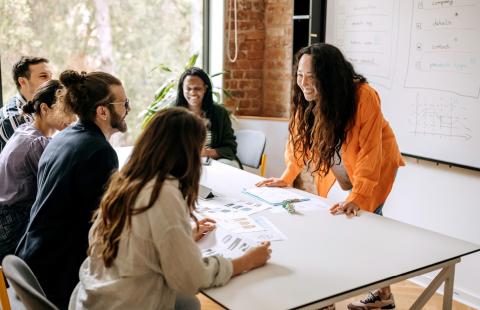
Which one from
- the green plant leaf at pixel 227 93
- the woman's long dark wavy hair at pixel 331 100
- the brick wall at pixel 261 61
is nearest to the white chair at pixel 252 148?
the green plant leaf at pixel 227 93

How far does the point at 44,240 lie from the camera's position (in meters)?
1.93

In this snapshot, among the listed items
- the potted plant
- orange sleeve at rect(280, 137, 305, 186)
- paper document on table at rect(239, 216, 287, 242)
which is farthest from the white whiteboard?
paper document on table at rect(239, 216, 287, 242)

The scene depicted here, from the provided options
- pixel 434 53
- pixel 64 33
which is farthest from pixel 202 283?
pixel 64 33

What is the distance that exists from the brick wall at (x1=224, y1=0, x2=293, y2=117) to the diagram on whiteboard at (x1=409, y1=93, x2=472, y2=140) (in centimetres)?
158

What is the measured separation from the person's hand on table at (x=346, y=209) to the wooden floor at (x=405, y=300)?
94 cm

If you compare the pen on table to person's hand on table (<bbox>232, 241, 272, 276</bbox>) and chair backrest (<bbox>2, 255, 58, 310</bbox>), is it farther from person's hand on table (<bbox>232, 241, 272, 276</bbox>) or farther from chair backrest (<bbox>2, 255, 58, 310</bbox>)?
chair backrest (<bbox>2, 255, 58, 310</bbox>)

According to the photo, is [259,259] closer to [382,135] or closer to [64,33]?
[382,135]

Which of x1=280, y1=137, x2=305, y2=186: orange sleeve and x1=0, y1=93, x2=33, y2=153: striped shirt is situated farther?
x1=0, y1=93, x2=33, y2=153: striped shirt

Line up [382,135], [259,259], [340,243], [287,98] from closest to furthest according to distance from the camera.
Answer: [259,259] < [340,243] < [382,135] < [287,98]

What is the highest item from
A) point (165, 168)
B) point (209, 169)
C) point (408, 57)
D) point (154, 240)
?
point (408, 57)

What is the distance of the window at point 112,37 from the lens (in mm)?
4223

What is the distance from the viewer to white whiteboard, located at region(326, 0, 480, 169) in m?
3.06

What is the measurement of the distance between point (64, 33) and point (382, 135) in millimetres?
2837

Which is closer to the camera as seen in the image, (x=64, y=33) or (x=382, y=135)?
(x=382, y=135)
